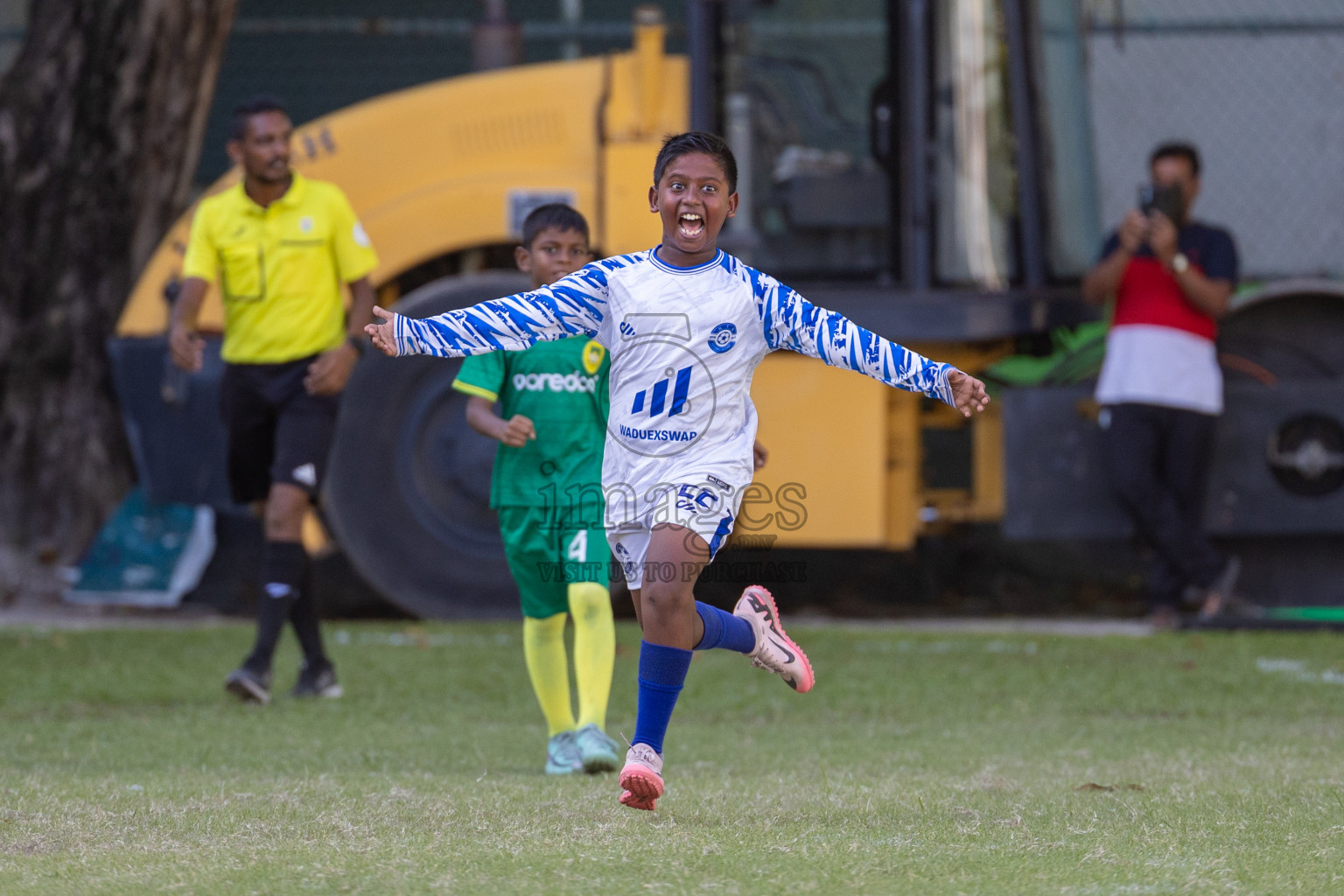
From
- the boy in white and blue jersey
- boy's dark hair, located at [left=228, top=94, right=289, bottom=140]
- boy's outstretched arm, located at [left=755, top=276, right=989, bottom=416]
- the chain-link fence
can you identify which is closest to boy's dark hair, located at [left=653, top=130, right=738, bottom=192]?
the boy in white and blue jersey

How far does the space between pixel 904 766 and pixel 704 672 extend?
237cm

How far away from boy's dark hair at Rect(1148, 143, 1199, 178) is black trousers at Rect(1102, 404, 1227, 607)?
42.8 inches

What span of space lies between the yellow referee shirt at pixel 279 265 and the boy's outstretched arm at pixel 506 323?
2.52 meters

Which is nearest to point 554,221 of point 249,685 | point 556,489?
point 556,489

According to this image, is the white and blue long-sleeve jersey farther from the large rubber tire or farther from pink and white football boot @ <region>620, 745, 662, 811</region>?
the large rubber tire

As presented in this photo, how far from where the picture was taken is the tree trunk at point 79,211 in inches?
383

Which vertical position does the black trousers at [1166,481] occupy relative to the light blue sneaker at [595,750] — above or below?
above

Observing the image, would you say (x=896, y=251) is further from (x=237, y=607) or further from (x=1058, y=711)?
(x=237, y=607)

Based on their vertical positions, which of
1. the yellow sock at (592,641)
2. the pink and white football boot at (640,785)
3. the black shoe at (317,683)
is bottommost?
the black shoe at (317,683)

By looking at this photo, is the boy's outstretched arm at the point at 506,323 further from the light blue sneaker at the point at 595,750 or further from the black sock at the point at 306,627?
the black sock at the point at 306,627

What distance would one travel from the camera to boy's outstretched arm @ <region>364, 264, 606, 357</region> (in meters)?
3.97

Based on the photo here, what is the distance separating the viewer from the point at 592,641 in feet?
16.1

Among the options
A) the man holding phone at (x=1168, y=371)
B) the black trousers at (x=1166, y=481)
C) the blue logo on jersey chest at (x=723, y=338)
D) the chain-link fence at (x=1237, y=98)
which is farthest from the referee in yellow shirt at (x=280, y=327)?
the chain-link fence at (x=1237, y=98)

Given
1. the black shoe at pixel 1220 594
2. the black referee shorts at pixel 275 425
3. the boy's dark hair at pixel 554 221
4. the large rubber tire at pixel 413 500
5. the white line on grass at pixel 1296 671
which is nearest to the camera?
→ the boy's dark hair at pixel 554 221
